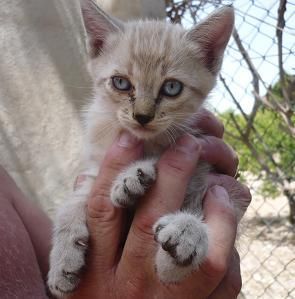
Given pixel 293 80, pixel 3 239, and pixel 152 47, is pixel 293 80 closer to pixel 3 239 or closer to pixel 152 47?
pixel 152 47

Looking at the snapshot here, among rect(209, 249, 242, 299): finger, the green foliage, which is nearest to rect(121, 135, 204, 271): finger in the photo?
rect(209, 249, 242, 299): finger

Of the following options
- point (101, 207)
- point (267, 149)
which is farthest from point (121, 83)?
point (267, 149)

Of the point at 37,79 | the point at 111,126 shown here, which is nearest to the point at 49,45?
the point at 37,79

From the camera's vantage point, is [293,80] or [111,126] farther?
[293,80]

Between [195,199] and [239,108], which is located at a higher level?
[195,199]

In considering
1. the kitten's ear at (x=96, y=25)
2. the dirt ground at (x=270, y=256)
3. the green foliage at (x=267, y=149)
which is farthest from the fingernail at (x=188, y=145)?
the green foliage at (x=267, y=149)

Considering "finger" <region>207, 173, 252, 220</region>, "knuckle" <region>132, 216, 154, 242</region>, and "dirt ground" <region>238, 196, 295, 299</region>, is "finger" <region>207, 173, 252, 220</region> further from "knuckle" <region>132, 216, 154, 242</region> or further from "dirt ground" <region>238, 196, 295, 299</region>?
"dirt ground" <region>238, 196, 295, 299</region>

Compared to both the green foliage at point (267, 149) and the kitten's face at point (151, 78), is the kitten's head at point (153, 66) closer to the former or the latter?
the kitten's face at point (151, 78)
